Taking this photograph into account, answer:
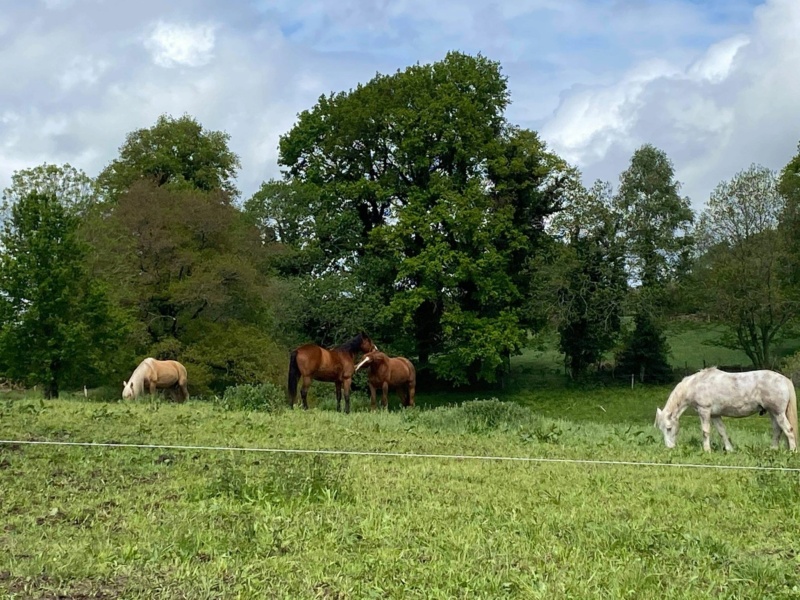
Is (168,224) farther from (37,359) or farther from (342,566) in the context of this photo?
(342,566)

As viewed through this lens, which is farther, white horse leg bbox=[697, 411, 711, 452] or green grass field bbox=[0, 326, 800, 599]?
white horse leg bbox=[697, 411, 711, 452]

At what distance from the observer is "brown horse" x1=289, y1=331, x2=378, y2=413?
1902 cm

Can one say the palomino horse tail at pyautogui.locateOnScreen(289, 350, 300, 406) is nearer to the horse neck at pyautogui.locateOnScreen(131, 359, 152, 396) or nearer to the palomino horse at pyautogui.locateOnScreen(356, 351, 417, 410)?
the palomino horse at pyautogui.locateOnScreen(356, 351, 417, 410)

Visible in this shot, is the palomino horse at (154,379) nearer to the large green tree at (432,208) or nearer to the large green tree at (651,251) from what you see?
the large green tree at (432,208)

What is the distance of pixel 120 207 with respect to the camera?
30828 mm

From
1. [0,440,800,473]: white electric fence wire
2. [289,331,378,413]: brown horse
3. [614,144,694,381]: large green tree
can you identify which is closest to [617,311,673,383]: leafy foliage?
[614,144,694,381]: large green tree

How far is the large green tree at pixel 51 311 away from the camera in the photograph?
25.5 meters

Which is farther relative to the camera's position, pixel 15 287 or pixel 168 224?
pixel 168 224

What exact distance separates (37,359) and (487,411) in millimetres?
17384

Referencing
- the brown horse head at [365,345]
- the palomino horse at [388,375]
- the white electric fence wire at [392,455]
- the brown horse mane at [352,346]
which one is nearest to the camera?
the white electric fence wire at [392,455]

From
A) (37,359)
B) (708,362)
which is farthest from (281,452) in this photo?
(708,362)

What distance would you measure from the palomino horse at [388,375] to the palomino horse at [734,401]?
934cm

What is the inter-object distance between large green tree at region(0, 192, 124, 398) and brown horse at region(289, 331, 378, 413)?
10142 millimetres

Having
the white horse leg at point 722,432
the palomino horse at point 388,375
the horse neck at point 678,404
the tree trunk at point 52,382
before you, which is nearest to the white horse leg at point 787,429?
the white horse leg at point 722,432
